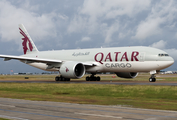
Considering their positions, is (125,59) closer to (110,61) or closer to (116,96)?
(110,61)

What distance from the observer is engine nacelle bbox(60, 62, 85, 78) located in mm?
40331

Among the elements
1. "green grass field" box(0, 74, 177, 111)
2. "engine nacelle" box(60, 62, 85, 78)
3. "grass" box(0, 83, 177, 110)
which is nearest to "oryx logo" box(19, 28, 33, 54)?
"engine nacelle" box(60, 62, 85, 78)

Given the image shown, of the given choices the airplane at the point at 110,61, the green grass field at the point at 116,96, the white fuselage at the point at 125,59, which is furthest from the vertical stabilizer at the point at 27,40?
the green grass field at the point at 116,96

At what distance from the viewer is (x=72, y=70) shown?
40.2 meters

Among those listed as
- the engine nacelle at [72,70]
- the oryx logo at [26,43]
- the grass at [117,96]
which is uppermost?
the oryx logo at [26,43]

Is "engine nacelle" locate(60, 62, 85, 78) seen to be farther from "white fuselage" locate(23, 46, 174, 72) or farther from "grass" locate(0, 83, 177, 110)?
"grass" locate(0, 83, 177, 110)

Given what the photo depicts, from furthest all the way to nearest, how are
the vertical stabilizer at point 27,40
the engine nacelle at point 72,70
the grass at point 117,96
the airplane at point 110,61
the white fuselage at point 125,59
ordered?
the vertical stabilizer at point 27,40 < the engine nacelle at point 72,70 < the airplane at point 110,61 < the white fuselage at point 125,59 < the grass at point 117,96

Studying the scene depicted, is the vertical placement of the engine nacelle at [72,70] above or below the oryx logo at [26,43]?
below

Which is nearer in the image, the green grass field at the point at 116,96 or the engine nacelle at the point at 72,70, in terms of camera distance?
the green grass field at the point at 116,96

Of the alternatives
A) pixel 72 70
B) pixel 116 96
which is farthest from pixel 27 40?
pixel 116 96

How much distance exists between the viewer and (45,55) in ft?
173

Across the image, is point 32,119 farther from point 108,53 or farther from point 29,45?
point 29,45

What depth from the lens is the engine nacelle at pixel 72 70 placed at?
40.3m

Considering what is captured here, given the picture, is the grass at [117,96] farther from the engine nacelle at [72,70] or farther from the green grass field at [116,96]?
the engine nacelle at [72,70]
